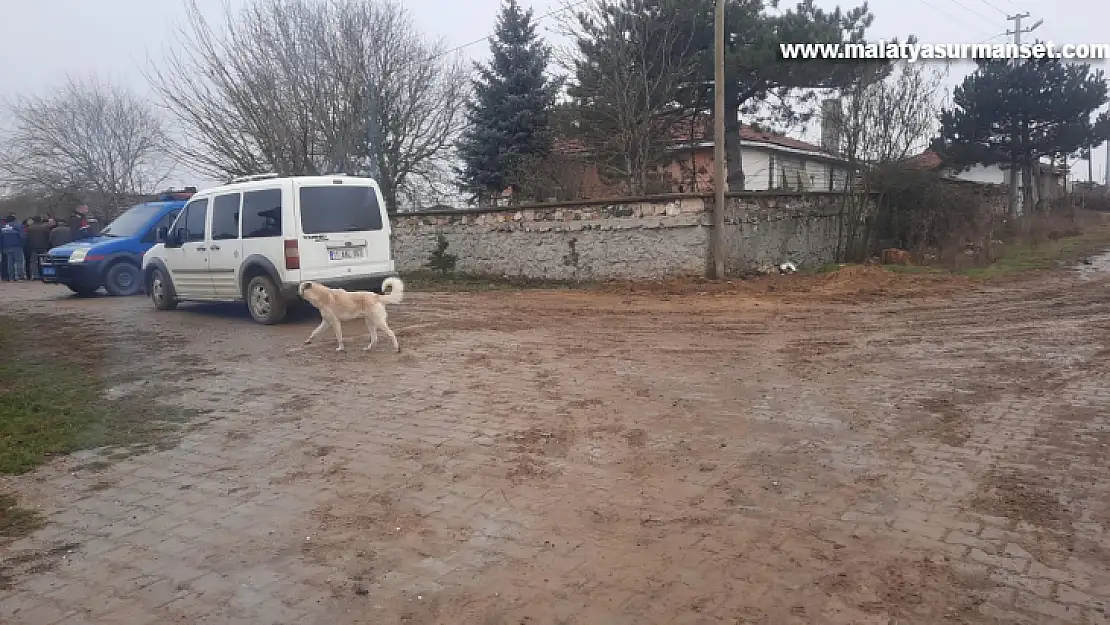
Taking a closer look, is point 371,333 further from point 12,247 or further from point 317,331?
point 12,247

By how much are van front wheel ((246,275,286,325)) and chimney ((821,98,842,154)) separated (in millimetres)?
14823

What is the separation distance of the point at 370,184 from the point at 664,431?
24.8 ft

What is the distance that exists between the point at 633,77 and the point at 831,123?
5.30m

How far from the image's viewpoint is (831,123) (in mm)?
20000

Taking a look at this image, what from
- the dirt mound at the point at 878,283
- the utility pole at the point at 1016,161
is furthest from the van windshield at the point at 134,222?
the utility pole at the point at 1016,161

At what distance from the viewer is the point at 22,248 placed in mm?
21312

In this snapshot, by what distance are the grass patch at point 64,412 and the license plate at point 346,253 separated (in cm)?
313

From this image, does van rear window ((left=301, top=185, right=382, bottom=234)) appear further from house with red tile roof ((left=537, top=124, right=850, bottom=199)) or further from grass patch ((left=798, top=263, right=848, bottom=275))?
grass patch ((left=798, top=263, right=848, bottom=275))

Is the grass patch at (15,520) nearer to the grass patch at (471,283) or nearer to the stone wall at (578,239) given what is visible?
the grass patch at (471,283)

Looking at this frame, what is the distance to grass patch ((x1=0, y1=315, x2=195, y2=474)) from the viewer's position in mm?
5793

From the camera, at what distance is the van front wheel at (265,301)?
1099cm

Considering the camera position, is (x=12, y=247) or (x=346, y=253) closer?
(x=346, y=253)

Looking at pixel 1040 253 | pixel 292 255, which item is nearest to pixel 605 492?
pixel 292 255

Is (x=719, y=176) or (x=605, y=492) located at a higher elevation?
(x=719, y=176)
